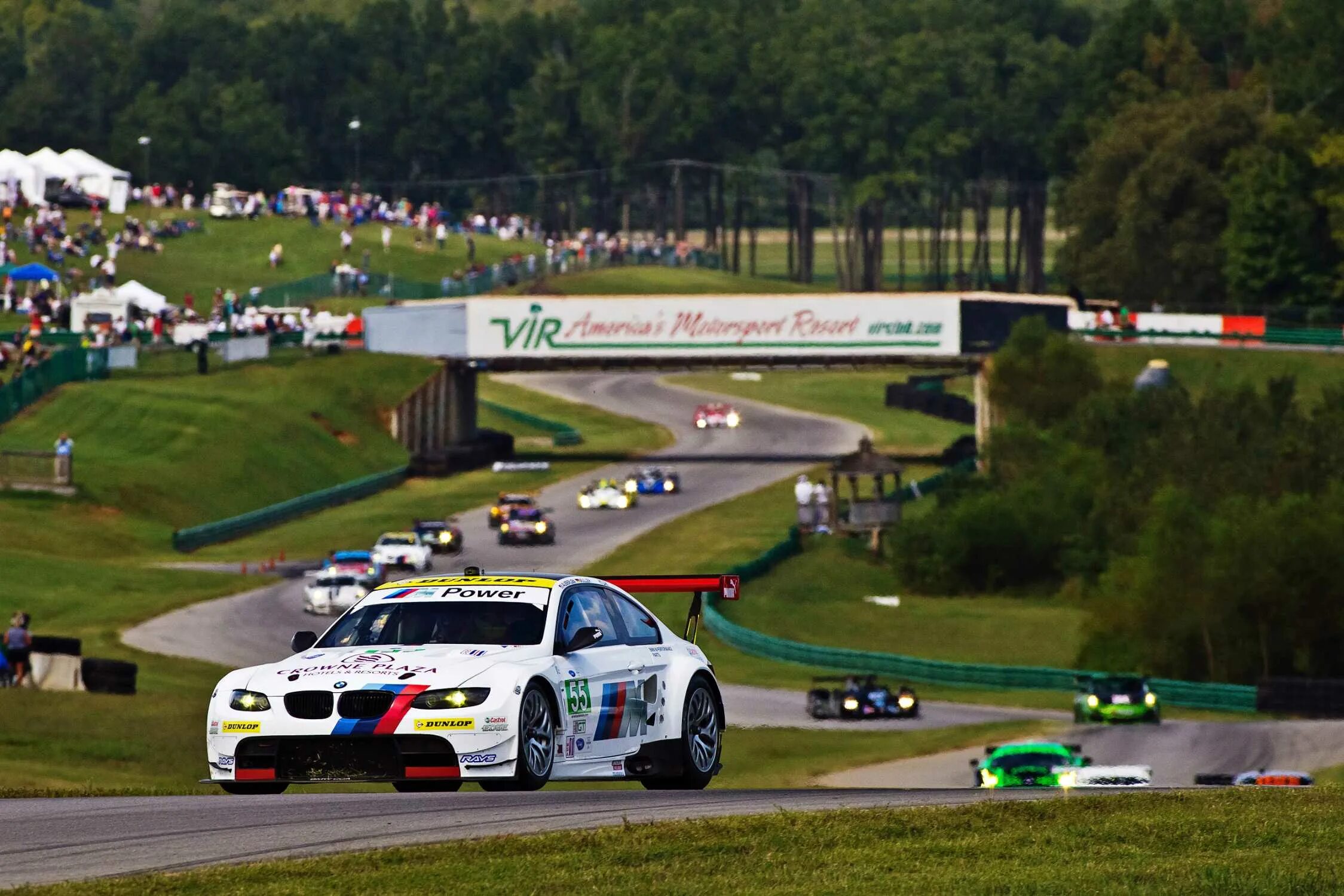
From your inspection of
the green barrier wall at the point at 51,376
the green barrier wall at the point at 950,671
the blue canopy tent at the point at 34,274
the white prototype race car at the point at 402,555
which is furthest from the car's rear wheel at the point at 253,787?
the blue canopy tent at the point at 34,274

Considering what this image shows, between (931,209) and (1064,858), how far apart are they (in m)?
176

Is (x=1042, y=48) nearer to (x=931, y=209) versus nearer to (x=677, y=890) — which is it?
(x=931, y=209)

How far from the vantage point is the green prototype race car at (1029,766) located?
96.1ft

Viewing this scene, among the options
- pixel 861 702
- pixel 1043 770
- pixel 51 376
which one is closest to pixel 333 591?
pixel 861 702

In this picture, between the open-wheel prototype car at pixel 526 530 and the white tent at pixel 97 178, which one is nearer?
the open-wheel prototype car at pixel 526 530

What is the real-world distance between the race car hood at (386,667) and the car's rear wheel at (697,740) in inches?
65.8

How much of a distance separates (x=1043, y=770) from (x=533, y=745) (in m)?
15.6

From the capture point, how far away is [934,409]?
113m

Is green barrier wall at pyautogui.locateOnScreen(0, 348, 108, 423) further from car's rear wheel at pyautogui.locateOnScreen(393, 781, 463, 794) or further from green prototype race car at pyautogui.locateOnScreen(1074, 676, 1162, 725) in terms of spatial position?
car's rear wheel at pyautogui.locateOnScreen(393, 781, 463, 794)

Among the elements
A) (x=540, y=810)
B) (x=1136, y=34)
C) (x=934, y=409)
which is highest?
(x=1136, y=34)

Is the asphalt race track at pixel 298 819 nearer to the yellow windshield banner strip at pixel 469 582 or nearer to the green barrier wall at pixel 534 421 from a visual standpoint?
the yellow windshield banner strip at pixel 469 582

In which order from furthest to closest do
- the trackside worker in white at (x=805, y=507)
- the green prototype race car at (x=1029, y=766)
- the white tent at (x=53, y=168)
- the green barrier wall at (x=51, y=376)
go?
the white tent at (x=53, y=168)
the green barrier wall at (x=51, y=376)
the trackside worker in white at (x=805, y=507)
the green prototype race car at (x=1029, y=766)

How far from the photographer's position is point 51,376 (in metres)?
75.8

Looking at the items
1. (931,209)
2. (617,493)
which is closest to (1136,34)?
(931,209)
